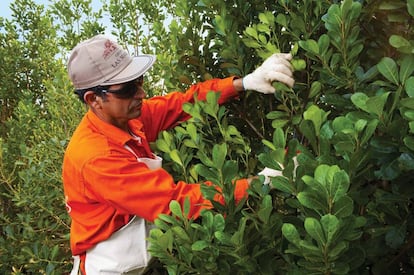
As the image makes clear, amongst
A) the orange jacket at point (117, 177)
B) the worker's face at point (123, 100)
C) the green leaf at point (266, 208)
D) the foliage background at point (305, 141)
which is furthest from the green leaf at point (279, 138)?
the worker's face at point (123, 100)

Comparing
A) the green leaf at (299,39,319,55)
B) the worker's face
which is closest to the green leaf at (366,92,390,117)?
the green leaf at (299,39,319,55)

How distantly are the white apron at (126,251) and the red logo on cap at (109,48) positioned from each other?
25.5 inches

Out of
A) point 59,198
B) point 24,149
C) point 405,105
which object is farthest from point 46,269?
point 405,105

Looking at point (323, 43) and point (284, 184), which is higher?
point (323, 43)

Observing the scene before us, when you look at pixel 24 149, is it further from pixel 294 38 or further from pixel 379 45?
pixel 379 45

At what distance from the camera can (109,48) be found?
328 cm

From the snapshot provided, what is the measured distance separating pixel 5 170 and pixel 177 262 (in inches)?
160

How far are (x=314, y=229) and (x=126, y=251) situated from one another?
A: 1.76 metres

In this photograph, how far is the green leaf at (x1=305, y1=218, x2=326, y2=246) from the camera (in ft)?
5.17

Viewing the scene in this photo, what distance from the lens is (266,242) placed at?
2105 mm

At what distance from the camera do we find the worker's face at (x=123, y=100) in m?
3.08

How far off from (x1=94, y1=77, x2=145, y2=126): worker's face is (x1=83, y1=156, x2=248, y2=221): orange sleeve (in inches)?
12.1

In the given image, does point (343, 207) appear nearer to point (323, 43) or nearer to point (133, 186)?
point (323, 43)

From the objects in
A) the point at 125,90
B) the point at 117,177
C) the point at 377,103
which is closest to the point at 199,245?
the point at 377,103
